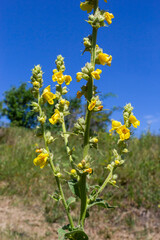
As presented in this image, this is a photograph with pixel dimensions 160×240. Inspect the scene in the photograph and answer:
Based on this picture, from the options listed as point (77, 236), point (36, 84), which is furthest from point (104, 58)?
point (77, 236)

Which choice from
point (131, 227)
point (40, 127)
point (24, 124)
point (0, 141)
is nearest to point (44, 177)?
point (131, 227)

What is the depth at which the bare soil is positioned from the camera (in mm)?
3357

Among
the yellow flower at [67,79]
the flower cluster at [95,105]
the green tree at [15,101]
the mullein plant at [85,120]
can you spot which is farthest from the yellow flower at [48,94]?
the green tree at [15,101]

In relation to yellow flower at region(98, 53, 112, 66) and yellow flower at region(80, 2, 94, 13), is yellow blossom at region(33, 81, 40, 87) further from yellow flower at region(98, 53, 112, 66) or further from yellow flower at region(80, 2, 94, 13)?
yellow flower at region(80, 2, 94, 13)

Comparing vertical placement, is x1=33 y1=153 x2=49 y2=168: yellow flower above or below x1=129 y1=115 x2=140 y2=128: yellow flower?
below

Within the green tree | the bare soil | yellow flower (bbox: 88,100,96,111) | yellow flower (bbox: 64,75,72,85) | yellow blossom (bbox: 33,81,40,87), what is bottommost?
the bare soil

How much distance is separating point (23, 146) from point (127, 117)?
5.40m

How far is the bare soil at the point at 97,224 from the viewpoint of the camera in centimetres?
336

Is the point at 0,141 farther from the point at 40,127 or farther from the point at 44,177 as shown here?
the point at 40,127

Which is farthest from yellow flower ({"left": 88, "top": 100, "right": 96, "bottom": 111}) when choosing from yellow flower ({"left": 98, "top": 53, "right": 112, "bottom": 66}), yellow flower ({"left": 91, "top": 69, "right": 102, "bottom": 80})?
yellow flower ({"left": 98, "top": 53, "right": 112, "bottom": 66})

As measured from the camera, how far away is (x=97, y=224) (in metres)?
3.58

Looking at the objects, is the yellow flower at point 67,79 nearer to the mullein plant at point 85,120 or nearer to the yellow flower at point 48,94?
the mullein plant at point 85,120

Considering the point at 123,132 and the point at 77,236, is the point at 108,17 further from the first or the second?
the point at 77,236

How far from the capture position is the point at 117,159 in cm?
163
